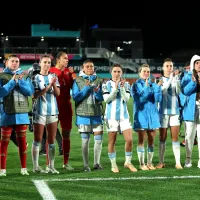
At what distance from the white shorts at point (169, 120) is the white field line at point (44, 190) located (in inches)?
103

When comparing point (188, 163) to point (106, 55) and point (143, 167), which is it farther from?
point (106, 55)

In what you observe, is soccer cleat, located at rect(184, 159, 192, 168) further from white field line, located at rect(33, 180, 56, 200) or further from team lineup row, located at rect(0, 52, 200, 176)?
white field line, located at rect(33, 180, 56, 200)

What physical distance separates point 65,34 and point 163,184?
6442 cm

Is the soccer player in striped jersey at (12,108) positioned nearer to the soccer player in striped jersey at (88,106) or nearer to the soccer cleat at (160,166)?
the soccer player in striped jersey at (88,106)

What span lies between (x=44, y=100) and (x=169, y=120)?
223cm

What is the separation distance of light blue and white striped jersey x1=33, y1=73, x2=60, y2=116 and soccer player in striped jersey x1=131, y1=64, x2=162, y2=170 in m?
1.40

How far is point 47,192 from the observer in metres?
7.68

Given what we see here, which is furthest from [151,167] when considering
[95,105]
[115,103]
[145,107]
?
[95,105]

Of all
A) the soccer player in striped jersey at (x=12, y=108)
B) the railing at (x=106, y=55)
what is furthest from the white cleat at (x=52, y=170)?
the railing at (x=106, y=55)

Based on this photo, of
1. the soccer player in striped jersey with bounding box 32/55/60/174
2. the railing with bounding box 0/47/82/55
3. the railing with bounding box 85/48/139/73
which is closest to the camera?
the soccer player in striped jersey with bounding box 32/55/60/174

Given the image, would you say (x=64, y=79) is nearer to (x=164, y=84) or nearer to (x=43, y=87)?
(x=43, y=87)

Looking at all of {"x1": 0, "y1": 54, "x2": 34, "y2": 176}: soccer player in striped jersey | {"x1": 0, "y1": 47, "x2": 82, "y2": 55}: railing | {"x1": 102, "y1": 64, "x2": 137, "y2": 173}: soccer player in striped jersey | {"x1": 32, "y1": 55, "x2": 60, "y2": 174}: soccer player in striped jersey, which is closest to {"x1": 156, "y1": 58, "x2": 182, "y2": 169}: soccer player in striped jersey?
{"x1": 102, "y1": 64, "x2": 137, "y2": 173}: soccer player in striped jersey

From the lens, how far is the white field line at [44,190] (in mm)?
7343

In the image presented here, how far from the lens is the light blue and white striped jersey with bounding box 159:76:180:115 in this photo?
10023 mm
